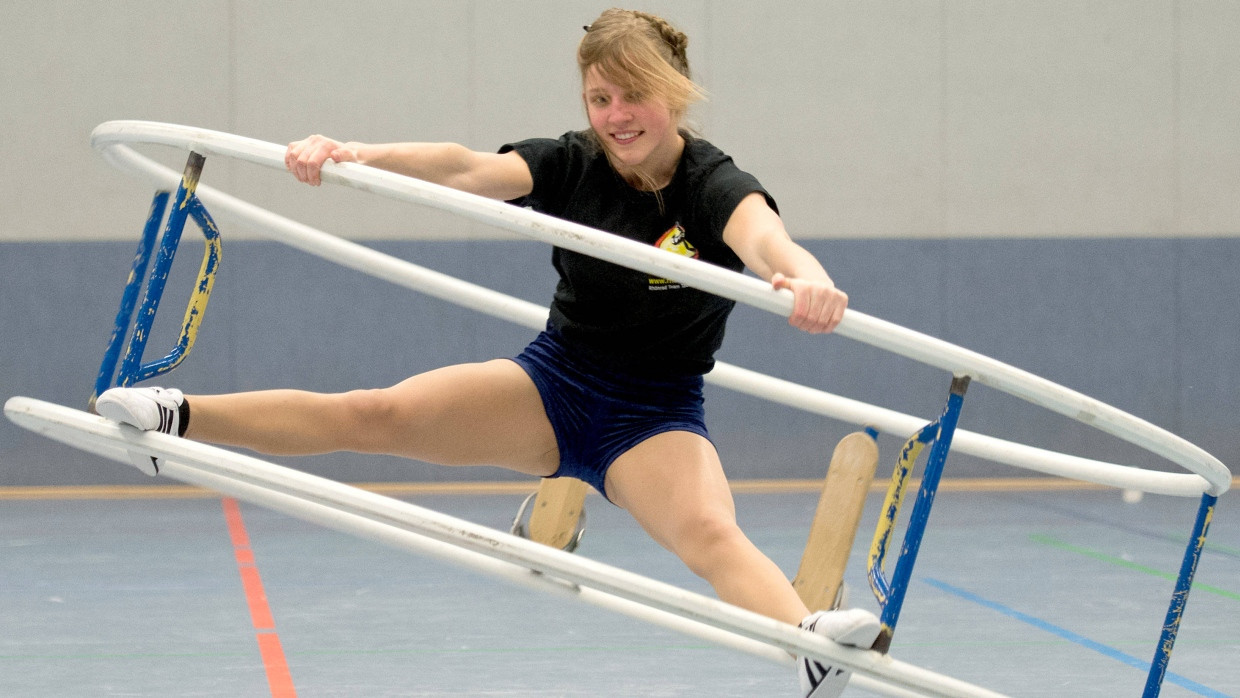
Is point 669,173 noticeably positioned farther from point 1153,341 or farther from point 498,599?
point 1153,341

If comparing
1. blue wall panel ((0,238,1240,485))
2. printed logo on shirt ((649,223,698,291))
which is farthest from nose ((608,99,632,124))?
blue wall panel ((0,238,1240,485))

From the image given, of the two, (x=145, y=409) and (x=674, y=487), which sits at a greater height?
(x=674, y=487)

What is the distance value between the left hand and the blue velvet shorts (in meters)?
0.57

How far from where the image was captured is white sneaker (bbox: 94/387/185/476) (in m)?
1.95

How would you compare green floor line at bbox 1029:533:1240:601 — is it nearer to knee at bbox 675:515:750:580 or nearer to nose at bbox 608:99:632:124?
knee at bbox 675:515:750:580

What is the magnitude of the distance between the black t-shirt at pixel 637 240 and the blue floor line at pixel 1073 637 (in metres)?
1.84

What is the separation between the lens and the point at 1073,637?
3893mm

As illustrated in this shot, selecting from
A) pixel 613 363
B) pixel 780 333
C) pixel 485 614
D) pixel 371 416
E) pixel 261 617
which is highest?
pixel 780 333

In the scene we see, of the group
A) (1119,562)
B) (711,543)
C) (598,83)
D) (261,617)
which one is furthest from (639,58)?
(1119,562)

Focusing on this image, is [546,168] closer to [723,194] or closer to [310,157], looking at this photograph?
[723,194]

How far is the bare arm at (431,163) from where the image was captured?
78.8 inches

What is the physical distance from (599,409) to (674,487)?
233 mm

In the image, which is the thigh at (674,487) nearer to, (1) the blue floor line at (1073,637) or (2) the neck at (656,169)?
(2) the neck at (656,169)

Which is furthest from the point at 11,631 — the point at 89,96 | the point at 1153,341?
the point at 1153,341
